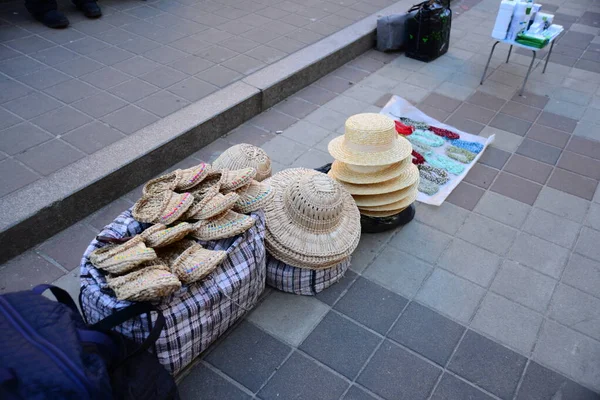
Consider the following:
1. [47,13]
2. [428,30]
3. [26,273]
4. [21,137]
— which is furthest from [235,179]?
[47,13]

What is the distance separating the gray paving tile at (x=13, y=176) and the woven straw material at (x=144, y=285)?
1.57 m

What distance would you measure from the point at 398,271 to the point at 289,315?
0.77 meters

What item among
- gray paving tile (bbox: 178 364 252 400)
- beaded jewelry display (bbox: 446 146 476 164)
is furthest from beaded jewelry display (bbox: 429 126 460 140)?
gray paving tile (bbox: 178 364 252 400)

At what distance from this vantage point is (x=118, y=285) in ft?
6.43

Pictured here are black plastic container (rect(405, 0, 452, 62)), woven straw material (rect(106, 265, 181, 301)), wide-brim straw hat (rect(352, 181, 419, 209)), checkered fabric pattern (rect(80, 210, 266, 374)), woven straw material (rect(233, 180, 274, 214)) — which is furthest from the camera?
black plastic container (rect(405, 0, 452, 62))

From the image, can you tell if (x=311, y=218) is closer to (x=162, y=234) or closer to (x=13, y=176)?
(x=162, y=234)

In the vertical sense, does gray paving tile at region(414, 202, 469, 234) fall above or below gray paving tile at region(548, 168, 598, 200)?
above

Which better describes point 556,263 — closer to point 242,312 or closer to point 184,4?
point 242,312

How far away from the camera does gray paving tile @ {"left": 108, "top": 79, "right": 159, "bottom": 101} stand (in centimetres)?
420

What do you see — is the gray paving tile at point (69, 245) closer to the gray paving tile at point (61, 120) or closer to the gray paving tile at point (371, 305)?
the gray paving tile at point (61, 120)

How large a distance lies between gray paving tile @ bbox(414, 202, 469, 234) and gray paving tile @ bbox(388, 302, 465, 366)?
803 mm

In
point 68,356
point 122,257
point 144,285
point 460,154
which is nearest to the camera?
point 68,356

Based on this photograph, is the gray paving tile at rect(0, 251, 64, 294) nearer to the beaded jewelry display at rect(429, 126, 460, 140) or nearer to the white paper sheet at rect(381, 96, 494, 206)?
the white paper sheet at rect(381, 96, 494, 206)

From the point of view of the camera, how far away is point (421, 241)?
10.7 feet
